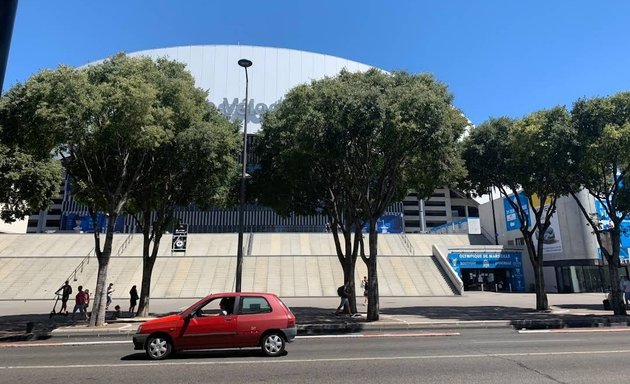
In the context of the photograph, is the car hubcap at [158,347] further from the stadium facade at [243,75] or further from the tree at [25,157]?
the stadium facade at [243,75]

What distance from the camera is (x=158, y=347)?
31.5 feet

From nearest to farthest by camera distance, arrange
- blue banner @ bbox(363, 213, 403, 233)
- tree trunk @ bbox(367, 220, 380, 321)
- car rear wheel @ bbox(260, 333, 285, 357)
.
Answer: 1. car rear wheel @ bbox(260, 333, 285, 357)
2. tree trunk @ bbox(367, 220, 380, 321)
3. blue banner @ bbox(363, 213, 403, 233)

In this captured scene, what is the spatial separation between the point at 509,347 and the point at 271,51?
77.6 m

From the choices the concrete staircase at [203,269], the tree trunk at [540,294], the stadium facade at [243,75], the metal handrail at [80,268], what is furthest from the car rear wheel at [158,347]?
the stadium facade at [243,75]

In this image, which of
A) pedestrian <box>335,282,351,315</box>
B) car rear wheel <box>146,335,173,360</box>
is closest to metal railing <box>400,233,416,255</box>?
pedestrian <box>335,282,351,315</box>

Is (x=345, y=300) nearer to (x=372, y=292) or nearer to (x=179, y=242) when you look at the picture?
(x=372, y=292)

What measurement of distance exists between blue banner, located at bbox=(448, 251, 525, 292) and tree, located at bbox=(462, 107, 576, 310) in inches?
686

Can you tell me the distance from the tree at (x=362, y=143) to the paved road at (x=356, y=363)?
237 inches

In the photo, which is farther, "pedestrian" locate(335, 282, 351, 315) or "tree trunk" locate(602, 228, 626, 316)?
"pedestrian" locate(335, 282, 351, 315)

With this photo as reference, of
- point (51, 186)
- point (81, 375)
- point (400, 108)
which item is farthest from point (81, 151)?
point (400, 108)

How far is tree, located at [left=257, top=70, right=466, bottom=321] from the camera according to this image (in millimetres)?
14977

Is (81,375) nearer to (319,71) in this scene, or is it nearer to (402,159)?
(402,159)

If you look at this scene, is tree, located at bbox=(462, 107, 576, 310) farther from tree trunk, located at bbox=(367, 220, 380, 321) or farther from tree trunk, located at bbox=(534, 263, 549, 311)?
tree trunk, located at bbox=(367, 220, 380, 321)

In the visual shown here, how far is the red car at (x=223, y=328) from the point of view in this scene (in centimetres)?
964
